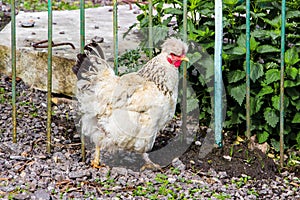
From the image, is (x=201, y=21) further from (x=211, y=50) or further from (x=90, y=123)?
(x=90, y=123)

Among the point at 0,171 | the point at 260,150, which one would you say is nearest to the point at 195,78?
the point at 260,150

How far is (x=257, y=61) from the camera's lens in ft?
17.1

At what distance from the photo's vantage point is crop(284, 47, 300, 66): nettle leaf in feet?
16.6

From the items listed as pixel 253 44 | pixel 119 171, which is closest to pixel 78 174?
pixel 119 171

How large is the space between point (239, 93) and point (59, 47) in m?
2.11

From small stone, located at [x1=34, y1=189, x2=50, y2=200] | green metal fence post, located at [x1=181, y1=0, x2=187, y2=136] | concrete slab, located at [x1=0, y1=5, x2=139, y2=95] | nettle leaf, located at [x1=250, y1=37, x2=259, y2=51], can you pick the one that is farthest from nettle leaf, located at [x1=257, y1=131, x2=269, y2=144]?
small stone, located at [x1=34, y1=189, x2=50, y2=200]

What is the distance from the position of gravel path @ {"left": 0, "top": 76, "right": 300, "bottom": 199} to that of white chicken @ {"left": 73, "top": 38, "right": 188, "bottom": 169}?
265mm

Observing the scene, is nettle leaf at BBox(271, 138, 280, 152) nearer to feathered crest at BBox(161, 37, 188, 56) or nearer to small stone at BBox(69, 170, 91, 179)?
feathered crest at BBox(161, 37, 188, 56)

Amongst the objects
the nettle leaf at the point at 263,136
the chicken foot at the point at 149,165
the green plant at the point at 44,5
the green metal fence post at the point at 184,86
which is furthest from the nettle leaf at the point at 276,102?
the green plant at the point at 44,5

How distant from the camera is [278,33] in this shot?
505 cm

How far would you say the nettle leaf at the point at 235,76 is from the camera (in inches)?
203

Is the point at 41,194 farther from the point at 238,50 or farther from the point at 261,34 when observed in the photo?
the point at 261,34

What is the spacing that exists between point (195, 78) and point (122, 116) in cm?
99

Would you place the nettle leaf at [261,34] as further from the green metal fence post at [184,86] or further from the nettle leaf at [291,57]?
the green metal fence post at [184,86]
